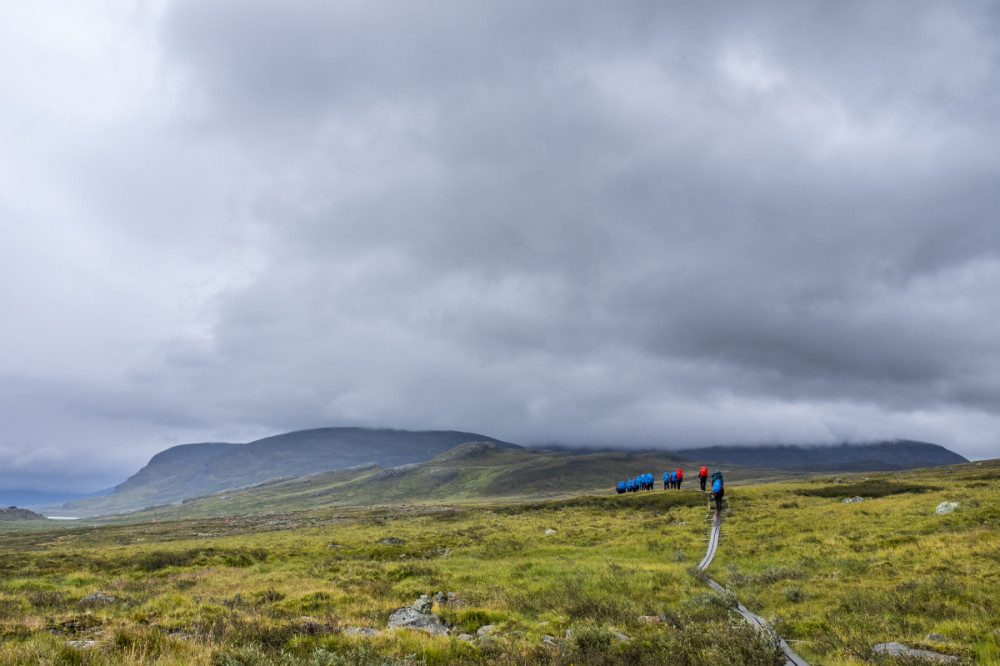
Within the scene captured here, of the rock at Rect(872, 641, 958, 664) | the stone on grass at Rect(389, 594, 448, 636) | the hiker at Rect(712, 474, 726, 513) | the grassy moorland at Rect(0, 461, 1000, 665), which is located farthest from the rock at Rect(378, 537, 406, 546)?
the rock at Rect(872, 641, 958, 664)

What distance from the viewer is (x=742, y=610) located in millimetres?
15445

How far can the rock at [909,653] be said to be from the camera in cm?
922

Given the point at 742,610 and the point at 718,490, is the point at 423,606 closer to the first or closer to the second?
the point at 742,610

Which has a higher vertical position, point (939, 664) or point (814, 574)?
point (939, 664)

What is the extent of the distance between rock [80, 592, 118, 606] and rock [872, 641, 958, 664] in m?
25.0

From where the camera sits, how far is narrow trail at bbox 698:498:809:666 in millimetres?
10721

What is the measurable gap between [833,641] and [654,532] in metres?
26.0

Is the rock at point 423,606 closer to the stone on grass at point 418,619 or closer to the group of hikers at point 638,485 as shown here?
the stone on grass at point 418,619

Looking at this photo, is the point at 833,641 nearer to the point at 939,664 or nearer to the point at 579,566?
the point at 939,664

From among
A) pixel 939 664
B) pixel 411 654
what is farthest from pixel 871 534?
pixel 411 654

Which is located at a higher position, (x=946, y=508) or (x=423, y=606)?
(x=423, y=606)

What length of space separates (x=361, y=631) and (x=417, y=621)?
2.25 m

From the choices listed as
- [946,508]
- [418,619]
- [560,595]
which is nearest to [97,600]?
[418,619]

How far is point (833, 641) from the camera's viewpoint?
1162 cm
